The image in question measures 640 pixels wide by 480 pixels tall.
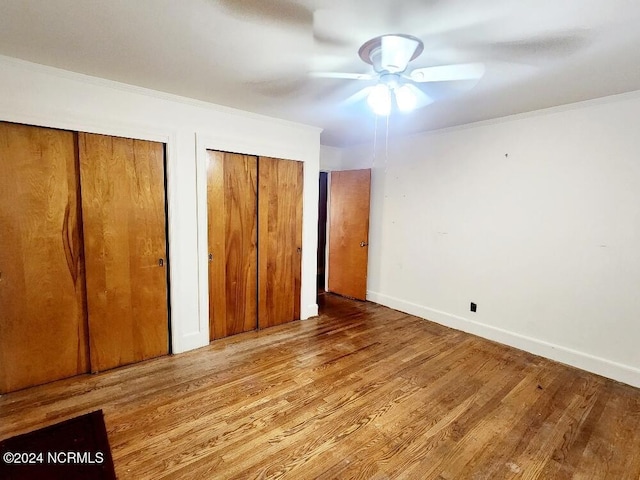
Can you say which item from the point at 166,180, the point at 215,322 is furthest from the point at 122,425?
the point at 166,180

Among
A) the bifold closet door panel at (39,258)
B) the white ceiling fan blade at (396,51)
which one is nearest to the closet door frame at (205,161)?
the bifold closet door panel at (39,258)

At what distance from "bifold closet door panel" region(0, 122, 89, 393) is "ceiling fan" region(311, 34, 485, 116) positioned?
2198 mm

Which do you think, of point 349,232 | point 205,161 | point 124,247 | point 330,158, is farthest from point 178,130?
point 349,232

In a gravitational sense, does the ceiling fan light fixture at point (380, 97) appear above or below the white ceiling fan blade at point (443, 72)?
below

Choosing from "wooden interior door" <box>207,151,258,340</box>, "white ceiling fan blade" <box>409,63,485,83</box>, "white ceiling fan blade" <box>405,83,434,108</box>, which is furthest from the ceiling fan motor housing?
"wooden interior door" <box>207,151,258,340</box>

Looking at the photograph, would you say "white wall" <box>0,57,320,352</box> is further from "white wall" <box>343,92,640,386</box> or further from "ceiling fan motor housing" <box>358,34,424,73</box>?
"ceiling fan motor housing" <box>358,34,424,73</box>

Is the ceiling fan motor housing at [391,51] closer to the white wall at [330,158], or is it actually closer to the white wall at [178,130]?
the white wall at [178,130]

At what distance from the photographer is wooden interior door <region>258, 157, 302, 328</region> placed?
3.47 meters

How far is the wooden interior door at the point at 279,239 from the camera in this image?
3.47m

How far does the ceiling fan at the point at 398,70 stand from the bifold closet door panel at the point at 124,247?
1816 mm

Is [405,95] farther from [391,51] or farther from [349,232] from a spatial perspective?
[349,232]

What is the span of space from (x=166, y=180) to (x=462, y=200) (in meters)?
3.15

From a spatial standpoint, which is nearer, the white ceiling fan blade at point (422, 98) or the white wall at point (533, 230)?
the white ceiling fan blade at point (422, 98)

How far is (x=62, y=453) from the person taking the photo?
1.76m
